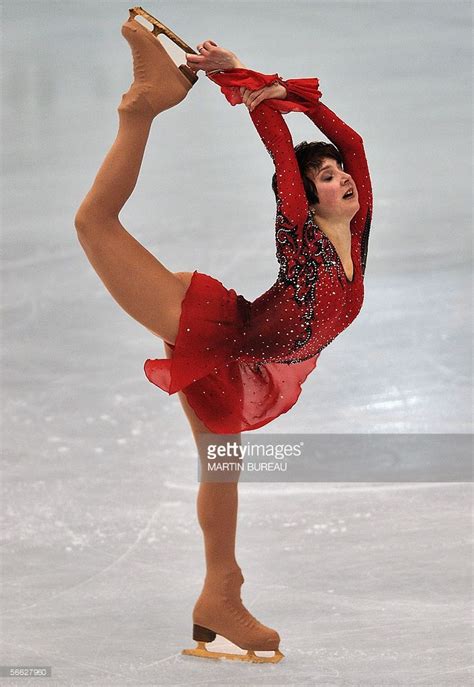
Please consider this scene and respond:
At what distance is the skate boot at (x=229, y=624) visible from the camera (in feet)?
11.2

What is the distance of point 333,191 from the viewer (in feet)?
10.5

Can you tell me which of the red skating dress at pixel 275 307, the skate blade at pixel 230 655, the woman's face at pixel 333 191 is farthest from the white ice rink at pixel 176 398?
the woman's face at pixel 333 191

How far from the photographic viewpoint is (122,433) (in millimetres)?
4766

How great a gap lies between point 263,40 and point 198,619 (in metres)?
4.69

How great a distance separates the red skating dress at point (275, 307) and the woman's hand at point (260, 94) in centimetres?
1

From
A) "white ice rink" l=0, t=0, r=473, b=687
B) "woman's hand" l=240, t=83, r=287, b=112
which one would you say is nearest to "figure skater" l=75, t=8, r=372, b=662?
"woman's hand" l=240, t=83, r=287, b=112

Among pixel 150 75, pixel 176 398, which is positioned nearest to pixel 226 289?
pixel 150 75

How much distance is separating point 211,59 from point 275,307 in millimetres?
670

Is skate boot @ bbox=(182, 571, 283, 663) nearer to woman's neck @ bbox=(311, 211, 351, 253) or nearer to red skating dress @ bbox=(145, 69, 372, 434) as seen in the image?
red skating dress @ bbox=(145, 69, 372, 434)

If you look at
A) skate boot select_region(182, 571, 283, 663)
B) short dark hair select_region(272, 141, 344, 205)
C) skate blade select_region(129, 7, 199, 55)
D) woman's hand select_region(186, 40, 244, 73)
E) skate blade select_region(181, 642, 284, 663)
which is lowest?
skate blade select_region(181, 642, 284, 663)

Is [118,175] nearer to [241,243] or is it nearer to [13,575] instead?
[13,575]

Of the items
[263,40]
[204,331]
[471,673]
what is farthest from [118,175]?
[263,40]

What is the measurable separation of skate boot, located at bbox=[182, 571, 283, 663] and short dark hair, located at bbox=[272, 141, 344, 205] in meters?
1.14

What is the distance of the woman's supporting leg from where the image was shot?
10.1 feet
